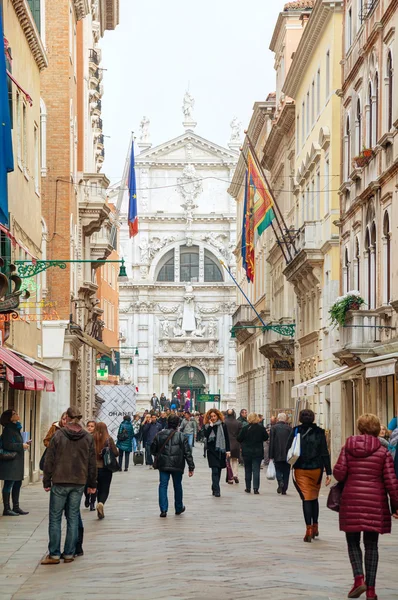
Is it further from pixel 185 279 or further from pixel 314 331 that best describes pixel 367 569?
pixel 185 279

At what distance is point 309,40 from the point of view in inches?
1586

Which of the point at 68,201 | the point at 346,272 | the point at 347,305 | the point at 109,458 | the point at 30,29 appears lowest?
the point at 109,458

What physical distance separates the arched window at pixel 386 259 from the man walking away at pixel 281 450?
3.34 metres

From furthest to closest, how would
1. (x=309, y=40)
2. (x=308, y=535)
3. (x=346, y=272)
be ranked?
(x=309, y=40) < (x=346, y=272) < (x=308, y=535)

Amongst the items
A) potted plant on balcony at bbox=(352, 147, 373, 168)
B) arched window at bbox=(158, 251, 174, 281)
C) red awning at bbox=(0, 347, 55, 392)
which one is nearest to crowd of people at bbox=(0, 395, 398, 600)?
red awning at bbox=(0, 347, 55, 392)

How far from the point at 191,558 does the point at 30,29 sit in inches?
614

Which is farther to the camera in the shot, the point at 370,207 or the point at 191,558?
the point at 370,207

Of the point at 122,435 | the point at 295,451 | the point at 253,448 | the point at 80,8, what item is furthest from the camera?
the point at 80,8

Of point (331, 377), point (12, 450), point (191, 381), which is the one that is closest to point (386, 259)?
point (331, 377)

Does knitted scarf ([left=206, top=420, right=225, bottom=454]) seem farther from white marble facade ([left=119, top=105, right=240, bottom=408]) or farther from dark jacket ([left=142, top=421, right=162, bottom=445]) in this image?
white marble facade ([left=119, top=105, right=240, bottom=408])

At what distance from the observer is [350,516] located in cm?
1105

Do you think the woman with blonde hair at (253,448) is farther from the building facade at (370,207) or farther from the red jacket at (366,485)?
the red jacket at (366,485)

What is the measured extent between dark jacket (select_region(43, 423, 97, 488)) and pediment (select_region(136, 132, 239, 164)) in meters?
81.6

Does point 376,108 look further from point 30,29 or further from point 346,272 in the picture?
point 30,29
